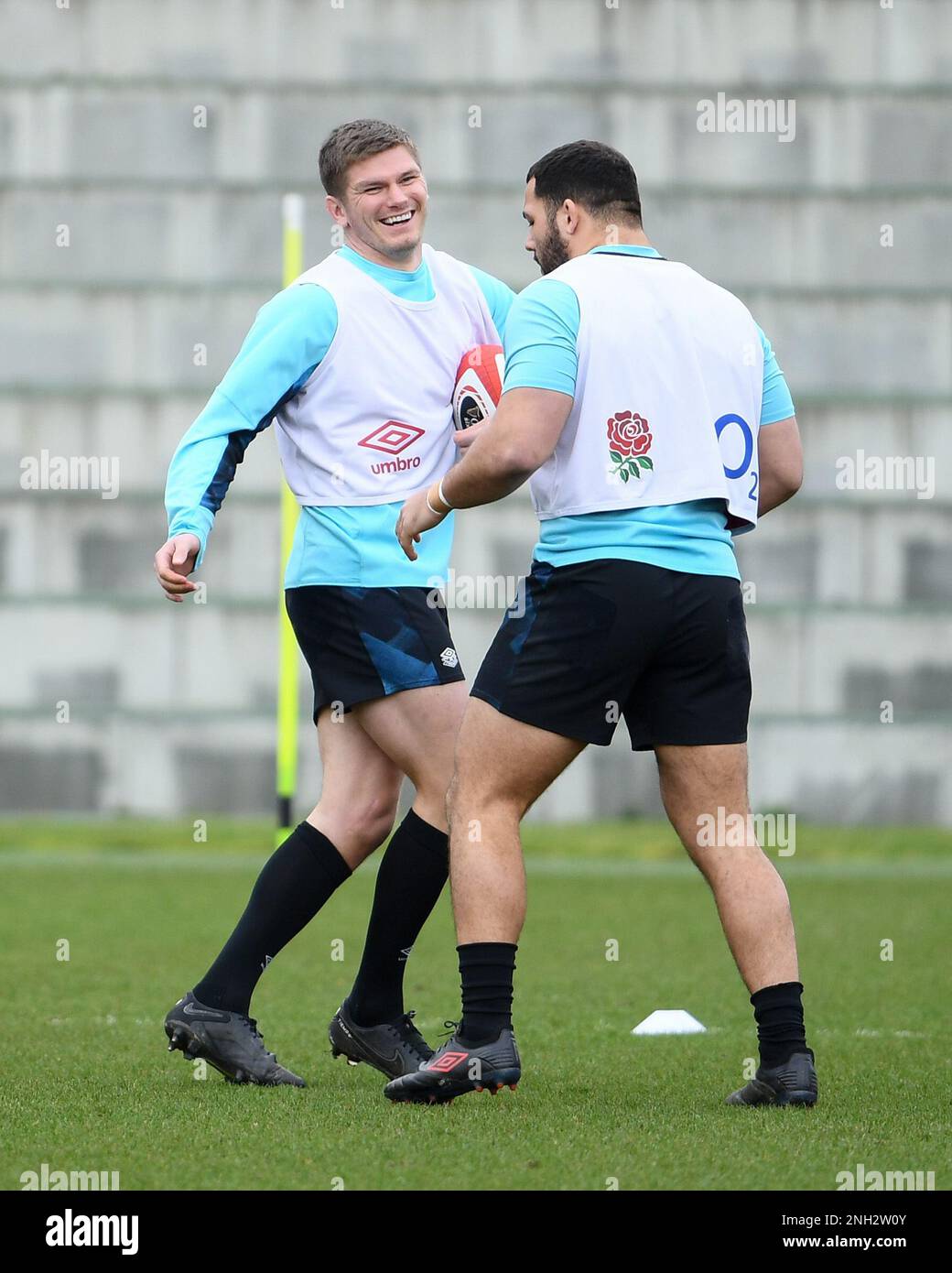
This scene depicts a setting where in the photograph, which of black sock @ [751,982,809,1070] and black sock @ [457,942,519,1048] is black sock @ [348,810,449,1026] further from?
black sock @ [751,982,809,1070]

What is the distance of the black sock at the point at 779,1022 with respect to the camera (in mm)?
3812

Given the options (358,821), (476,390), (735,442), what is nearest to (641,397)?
(735,442)

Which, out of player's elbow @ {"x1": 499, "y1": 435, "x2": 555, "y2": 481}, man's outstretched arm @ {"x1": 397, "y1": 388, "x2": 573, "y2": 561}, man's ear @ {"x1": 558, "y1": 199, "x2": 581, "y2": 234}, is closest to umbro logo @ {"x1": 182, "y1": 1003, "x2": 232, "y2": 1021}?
man's outstretched arm @ {"x1": 397, "y1": 388, "x2": 573, "y2": 561}

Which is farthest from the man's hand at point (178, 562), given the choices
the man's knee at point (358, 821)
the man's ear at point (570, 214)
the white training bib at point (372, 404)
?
the man's ear at point (570, 214)

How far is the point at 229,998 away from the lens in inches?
165

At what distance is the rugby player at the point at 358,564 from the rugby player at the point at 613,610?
0.35 metres

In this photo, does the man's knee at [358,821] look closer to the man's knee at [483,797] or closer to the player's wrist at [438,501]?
the man's knee at [483,797]

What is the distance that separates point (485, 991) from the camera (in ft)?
12.3

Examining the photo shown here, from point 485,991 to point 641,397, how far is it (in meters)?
1.18

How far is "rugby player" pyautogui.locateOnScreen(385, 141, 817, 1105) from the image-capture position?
373 centimetres

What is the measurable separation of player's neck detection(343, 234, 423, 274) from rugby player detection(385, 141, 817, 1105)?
552mm

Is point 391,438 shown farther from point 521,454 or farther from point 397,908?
point 397,908
